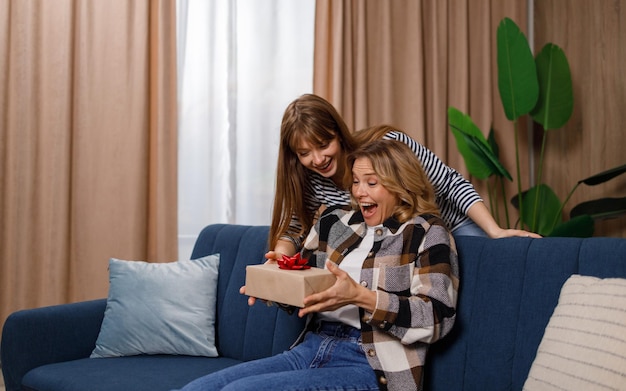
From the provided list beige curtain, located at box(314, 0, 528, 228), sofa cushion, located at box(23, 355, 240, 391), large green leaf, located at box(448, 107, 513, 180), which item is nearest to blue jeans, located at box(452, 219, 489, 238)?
sofa cushion, located at box(23, 355, 240, 391)

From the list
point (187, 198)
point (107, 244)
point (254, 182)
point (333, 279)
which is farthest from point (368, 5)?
point (333, 279)

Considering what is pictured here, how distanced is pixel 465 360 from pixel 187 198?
217 centimetres

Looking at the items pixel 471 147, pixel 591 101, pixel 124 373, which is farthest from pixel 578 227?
pixel 124 373

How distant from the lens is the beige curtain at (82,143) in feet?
10.7

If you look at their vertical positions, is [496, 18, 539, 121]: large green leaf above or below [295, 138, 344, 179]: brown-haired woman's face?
above

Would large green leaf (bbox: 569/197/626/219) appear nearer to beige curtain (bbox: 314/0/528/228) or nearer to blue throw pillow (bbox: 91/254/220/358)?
beige curtain (bbox: 314/0/528/228)

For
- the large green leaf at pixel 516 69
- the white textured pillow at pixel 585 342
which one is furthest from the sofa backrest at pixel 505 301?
the large green leaf at pixel 516 69

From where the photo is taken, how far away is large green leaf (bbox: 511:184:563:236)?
365 centimetres

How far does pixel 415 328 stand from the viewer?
5.34 feet

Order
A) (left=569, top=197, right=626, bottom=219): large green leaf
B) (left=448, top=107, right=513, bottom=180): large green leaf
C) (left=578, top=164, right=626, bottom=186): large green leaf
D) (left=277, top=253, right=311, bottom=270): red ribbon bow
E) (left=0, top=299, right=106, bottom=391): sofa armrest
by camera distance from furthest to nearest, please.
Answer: (left=448, top=107, right=513, bottom=180): large green leaf, (left=569, top=197, right=626, bottom=219): large green leaf, (left=578, top=164, right=626, bottom=186): large green leaf, (left=0, top=299, right=106, bottom=391): sofa armrest, (left=277, top=253, right=311, bottom=270): red ribbon bow

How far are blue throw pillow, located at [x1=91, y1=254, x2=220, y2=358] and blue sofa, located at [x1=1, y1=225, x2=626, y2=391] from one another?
48mm

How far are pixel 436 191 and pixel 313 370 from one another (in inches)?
28.5

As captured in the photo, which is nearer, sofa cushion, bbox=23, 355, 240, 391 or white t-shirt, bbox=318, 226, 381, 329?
white t-shirt, bbox=318, 226, 381, 329

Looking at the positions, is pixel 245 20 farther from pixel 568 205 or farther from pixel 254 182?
pixel 568 205
